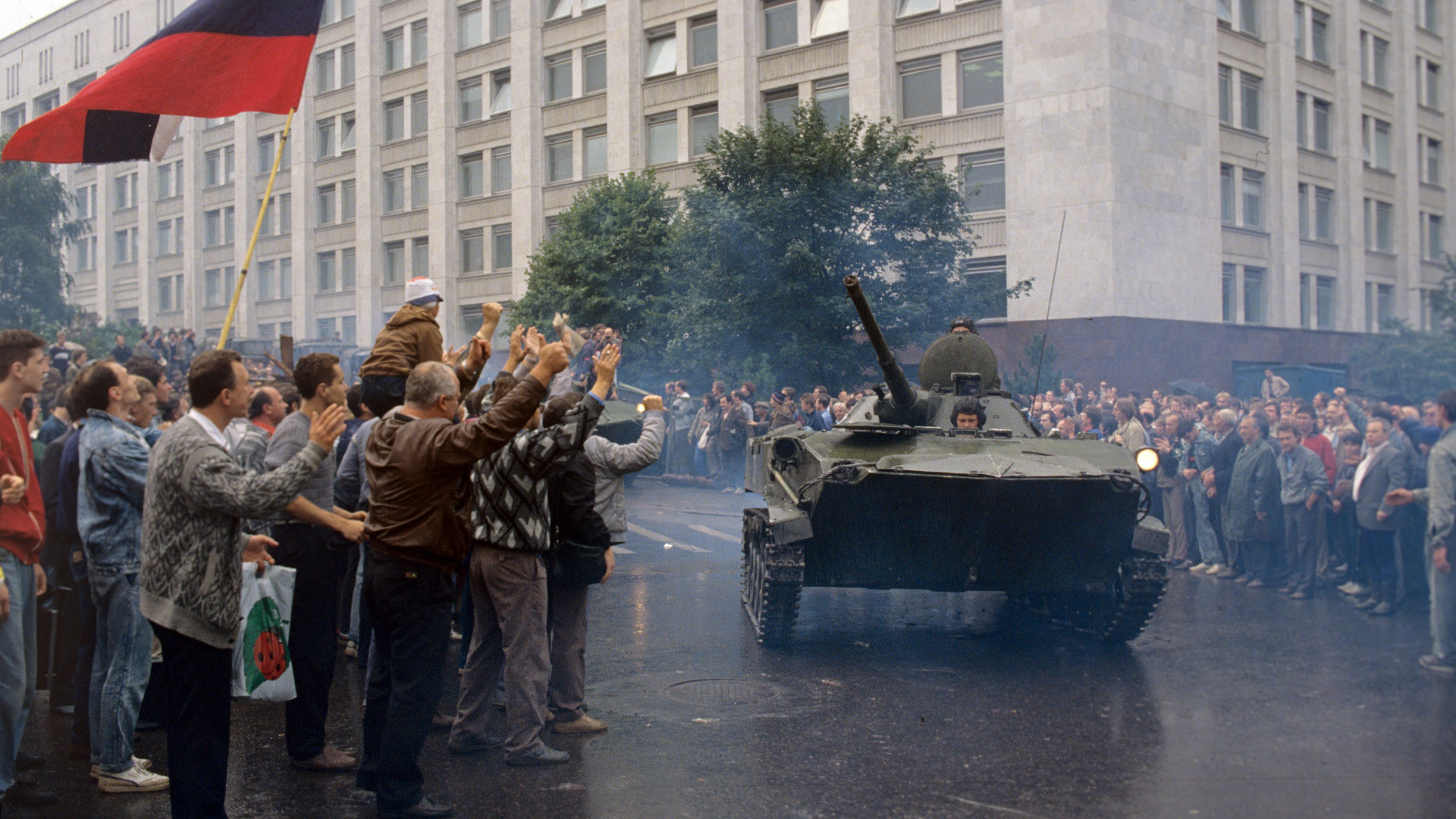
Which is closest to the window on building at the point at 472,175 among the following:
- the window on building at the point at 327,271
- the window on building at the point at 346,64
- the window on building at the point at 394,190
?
the window on building at the point at 394,190

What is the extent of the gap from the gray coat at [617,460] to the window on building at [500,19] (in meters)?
38.4

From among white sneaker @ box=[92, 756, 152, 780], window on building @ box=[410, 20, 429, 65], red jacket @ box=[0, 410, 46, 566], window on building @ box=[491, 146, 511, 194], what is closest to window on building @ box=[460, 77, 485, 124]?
window on building @ box=[491, 146, 511, 194]

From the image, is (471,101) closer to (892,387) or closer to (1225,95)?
(1225,95)

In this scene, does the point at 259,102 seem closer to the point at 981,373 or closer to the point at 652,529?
the point at 981,373

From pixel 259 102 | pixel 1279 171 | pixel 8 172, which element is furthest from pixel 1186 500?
pixel 8 172

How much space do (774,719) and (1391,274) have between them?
3826 cm

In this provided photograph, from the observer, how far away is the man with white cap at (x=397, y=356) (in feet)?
21.0

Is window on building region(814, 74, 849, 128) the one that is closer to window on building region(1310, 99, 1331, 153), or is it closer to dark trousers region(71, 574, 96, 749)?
window on building region(1310, 99, 1331, 153)

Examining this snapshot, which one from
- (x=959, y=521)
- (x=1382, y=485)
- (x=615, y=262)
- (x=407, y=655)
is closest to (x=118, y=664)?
(x=407, y=655)

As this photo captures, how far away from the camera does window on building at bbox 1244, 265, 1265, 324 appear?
34531 mm

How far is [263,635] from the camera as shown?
227 inches

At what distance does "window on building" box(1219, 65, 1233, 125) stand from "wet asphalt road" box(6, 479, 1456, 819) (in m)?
25.5

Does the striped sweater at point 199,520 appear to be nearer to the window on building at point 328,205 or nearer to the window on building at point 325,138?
the window on building at point 328,205

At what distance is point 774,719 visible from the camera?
6.98m
